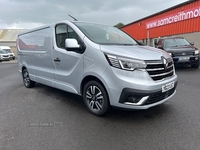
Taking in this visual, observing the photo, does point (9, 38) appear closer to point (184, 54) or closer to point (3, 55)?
point (3, 55)

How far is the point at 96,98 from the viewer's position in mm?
3316

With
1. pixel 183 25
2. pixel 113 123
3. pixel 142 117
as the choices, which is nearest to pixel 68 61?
pixel 113 123

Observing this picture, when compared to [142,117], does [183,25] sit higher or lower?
higher

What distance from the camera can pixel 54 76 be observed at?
423 cm

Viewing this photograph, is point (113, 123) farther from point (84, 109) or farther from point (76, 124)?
point (84, 109)

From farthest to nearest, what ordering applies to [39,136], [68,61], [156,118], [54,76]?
[54,76], [68,61], [156,118], [39,136]

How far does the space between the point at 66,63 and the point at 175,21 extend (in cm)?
1437

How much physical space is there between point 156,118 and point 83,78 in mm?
1636

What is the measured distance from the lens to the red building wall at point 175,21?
13.1 m

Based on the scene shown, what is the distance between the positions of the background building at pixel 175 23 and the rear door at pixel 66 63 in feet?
34.3

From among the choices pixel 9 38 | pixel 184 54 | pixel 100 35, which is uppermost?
pixel 9 38

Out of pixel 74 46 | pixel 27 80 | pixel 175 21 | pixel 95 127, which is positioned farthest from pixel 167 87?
pixel 175 21

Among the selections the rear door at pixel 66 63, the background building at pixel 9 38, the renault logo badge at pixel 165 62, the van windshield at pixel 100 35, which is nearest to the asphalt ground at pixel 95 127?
the rear door at pixel 66 63

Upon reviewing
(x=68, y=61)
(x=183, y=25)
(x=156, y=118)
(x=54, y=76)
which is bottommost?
(x=156, y=118)
